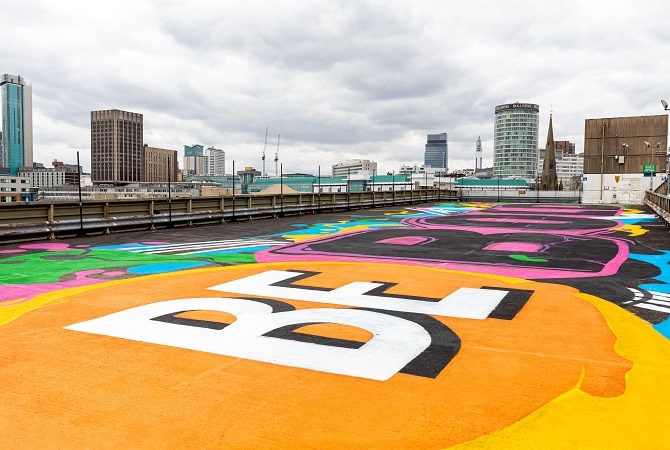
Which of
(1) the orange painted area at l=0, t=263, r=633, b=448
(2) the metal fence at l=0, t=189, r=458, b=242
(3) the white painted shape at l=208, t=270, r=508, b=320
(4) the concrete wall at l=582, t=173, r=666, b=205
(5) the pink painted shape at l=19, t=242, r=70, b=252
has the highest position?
(4) the concrete wall at l=582, t=173, r=666, b=205

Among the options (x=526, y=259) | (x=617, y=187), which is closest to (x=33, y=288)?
(x=526, y=259)

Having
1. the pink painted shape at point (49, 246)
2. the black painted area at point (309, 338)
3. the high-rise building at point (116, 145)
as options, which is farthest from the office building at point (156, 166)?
the black painted area at point (309, 338)

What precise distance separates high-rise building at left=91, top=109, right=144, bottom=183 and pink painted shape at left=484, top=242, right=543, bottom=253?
7066cm

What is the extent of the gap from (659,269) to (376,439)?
1248cm

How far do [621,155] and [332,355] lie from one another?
79334 millimetres

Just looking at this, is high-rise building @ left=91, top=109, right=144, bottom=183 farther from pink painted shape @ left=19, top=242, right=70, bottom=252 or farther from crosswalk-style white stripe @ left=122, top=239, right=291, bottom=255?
crosswalk-style white stripe @ left=122, top=239, right=291, bottom=255

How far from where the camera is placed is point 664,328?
7.96m

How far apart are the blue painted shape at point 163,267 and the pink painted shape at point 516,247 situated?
10220 millimetres

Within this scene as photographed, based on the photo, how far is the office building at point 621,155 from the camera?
70.6 metres

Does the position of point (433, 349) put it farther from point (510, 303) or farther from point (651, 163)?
point (651, 163)

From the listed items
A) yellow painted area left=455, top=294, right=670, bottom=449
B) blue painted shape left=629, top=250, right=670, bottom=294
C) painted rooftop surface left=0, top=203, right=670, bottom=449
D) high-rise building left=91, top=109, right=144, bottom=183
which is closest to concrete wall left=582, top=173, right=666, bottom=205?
blue painted shape left=629, top=250, right=670, bottom=294

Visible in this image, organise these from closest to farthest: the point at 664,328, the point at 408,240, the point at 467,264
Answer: the point at 664,328 < the point at 467,264 < the point at 408,240

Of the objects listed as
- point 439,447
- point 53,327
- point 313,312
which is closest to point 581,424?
point 439,447

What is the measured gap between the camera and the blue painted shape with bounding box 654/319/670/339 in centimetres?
766
